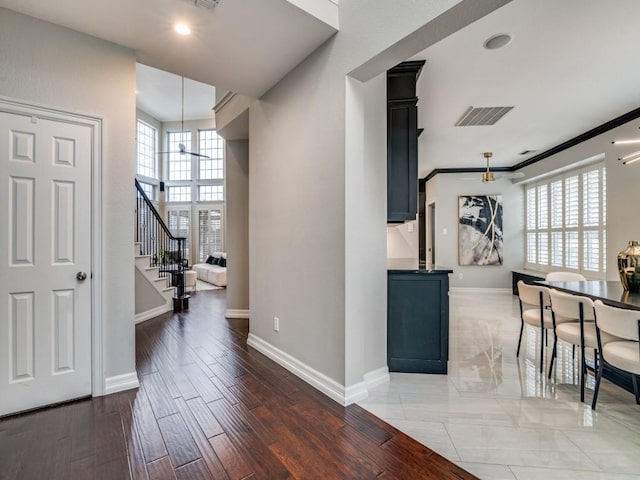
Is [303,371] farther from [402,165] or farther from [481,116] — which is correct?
[481,116]

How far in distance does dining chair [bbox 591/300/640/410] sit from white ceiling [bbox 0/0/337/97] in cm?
285

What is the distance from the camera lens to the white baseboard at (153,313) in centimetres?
447

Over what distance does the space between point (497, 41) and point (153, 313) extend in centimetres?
558

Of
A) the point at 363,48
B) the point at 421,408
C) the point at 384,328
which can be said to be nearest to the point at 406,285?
the point at 384,328

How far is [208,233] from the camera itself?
10.8 metres

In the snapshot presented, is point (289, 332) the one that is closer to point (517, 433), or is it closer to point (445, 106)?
point (517, 433)

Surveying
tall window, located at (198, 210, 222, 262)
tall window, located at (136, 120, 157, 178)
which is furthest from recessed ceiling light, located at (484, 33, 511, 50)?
tall window, located at (136, 120, 157, 178)

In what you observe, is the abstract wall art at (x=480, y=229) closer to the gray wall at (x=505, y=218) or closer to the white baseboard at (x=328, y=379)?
the gray wall at (x=505, y=218)

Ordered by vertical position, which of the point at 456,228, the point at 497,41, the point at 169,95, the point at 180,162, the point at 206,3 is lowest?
the point at 456,228

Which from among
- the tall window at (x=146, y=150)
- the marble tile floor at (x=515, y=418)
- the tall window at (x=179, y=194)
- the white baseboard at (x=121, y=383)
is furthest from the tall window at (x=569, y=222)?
the tall window at (x=146, y=150)

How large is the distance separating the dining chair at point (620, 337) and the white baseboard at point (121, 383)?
11.6 feet

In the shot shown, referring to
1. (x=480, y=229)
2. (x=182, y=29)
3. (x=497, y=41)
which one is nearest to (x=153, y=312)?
(x=182, y=29)

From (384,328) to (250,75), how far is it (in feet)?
8.71

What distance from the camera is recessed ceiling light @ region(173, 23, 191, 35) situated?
7.00 ft
